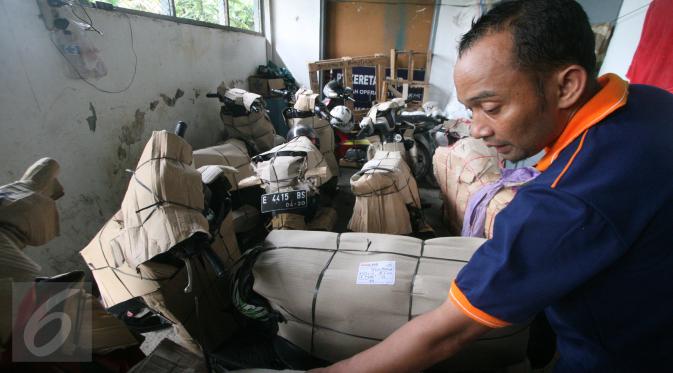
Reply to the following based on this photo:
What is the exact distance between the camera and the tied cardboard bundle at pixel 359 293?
1.03 meters

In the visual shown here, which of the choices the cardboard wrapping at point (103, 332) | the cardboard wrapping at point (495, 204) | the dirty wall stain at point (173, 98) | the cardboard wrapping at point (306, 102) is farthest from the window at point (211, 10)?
the cardboard wrapping at point (495, 204)

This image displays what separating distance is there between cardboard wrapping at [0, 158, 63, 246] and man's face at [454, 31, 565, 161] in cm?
106

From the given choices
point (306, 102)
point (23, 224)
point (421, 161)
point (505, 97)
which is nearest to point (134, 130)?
point (306, 102)

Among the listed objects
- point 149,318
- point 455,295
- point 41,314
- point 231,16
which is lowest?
point 149,318

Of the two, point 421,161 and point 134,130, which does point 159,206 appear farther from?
point 421,161

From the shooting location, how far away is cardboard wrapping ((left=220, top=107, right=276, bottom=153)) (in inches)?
122

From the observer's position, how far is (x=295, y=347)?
1179 mm

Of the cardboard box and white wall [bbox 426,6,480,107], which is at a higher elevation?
white wall [bbox 426,6,480,107]

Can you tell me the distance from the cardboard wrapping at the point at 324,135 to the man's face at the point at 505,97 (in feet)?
→ 8.57

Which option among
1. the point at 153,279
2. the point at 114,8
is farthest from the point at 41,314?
the point at 114,8

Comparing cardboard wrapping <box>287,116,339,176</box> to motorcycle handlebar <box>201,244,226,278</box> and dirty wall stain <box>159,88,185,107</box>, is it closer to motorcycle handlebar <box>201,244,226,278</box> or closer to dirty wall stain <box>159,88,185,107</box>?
dirty wall stain <box>159,88,185,107</box>

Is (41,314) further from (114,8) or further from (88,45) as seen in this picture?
(114,8)

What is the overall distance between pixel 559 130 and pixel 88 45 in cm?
262

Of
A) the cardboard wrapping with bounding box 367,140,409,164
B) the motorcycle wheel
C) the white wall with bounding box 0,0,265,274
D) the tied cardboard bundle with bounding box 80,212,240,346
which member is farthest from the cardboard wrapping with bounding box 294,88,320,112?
the tied cardboard bundle with bounding box 80,212,240,346
